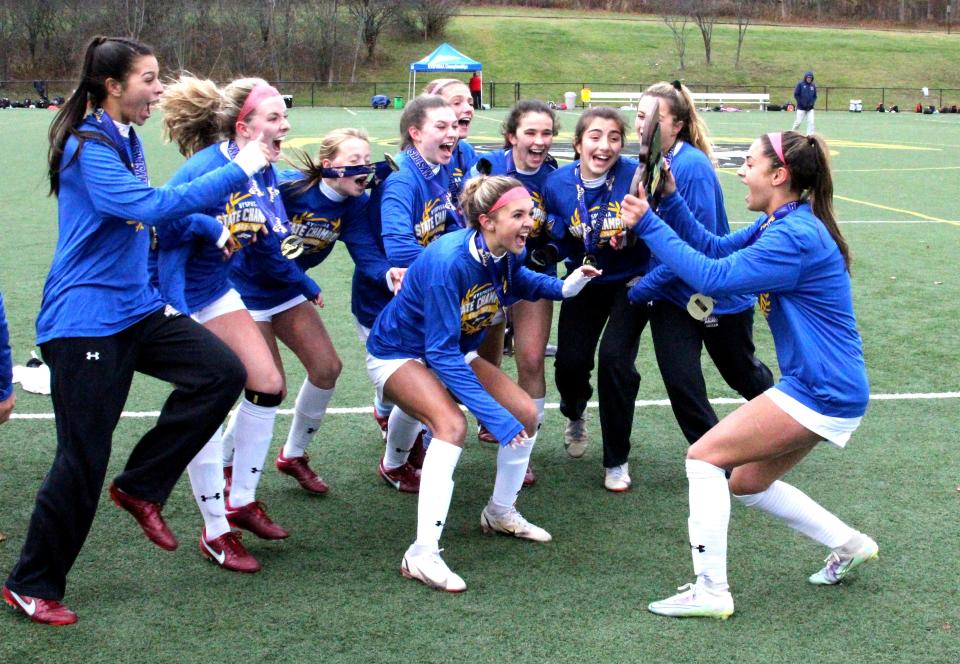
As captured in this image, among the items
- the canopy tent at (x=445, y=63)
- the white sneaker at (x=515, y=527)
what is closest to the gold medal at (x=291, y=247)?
the white sneaker at (x=515, y=527)

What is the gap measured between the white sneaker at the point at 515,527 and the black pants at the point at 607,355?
2.68 feet

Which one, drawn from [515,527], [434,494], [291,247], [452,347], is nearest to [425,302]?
[452,347]

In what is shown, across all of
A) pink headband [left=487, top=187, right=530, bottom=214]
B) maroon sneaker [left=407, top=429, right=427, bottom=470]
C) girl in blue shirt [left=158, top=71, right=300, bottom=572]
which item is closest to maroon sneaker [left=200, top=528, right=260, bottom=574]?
girl in blue shirt [left=158, top=71, right=300, bottom=572]

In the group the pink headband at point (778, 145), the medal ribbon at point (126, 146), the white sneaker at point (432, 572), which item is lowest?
the white sneaker at point (432, 572)

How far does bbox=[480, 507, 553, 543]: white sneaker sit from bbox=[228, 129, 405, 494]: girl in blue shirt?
106cm

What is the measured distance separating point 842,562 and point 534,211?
2371 millimetres

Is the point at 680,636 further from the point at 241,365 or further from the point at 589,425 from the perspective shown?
the point at 589,425

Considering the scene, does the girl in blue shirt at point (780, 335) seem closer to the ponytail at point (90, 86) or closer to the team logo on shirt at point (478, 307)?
the team logo on shirt at point (478, 307)

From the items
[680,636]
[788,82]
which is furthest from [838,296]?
[788,82]

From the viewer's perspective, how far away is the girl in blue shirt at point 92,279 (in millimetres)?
4102

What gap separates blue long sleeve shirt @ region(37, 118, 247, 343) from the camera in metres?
4.05

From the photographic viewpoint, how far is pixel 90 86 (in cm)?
420

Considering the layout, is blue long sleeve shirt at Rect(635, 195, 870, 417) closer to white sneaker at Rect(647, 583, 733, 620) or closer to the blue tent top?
white sneaker at Rect(647, 583, 733, 620)

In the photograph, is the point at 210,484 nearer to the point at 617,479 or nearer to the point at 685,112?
the point at 617,479
